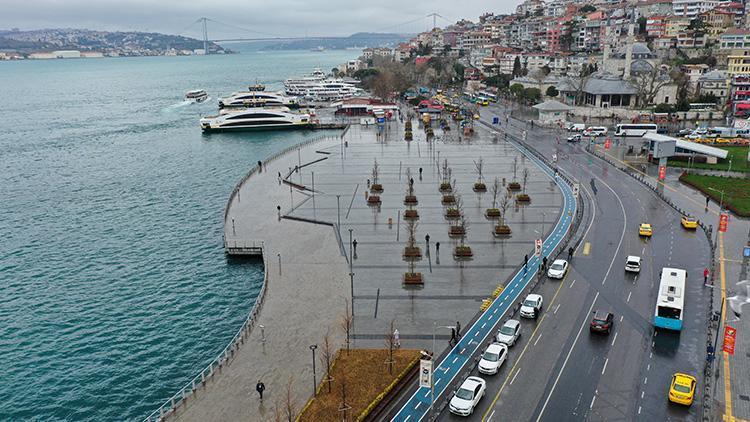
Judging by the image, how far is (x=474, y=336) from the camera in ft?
97.7

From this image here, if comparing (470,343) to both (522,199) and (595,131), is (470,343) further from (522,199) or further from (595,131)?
(595,131)

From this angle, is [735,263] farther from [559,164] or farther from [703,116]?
[703,116]

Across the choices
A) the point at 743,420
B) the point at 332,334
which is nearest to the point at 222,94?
the point at 332,334

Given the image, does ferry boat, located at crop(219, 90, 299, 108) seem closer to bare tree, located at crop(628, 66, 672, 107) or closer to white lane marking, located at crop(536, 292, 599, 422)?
bare tree, located at crop(628, 66, 672, 107)

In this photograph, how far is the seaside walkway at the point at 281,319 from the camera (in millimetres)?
24328

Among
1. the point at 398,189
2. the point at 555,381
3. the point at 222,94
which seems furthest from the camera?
the point at 222,94

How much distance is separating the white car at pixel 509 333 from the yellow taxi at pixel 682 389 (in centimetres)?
709

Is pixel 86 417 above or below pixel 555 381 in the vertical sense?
below

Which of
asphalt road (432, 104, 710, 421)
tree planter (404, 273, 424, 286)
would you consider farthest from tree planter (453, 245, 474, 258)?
asphalt road (432, 104, 710, 421)

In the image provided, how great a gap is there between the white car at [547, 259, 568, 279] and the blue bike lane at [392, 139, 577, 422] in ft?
3.63

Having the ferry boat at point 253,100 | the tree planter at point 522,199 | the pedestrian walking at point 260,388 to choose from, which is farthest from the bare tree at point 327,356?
the ferry boat at point 253,100

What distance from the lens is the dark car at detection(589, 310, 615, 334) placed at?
1160 inches

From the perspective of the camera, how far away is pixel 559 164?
226 feet

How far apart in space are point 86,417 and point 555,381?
21456 mm
